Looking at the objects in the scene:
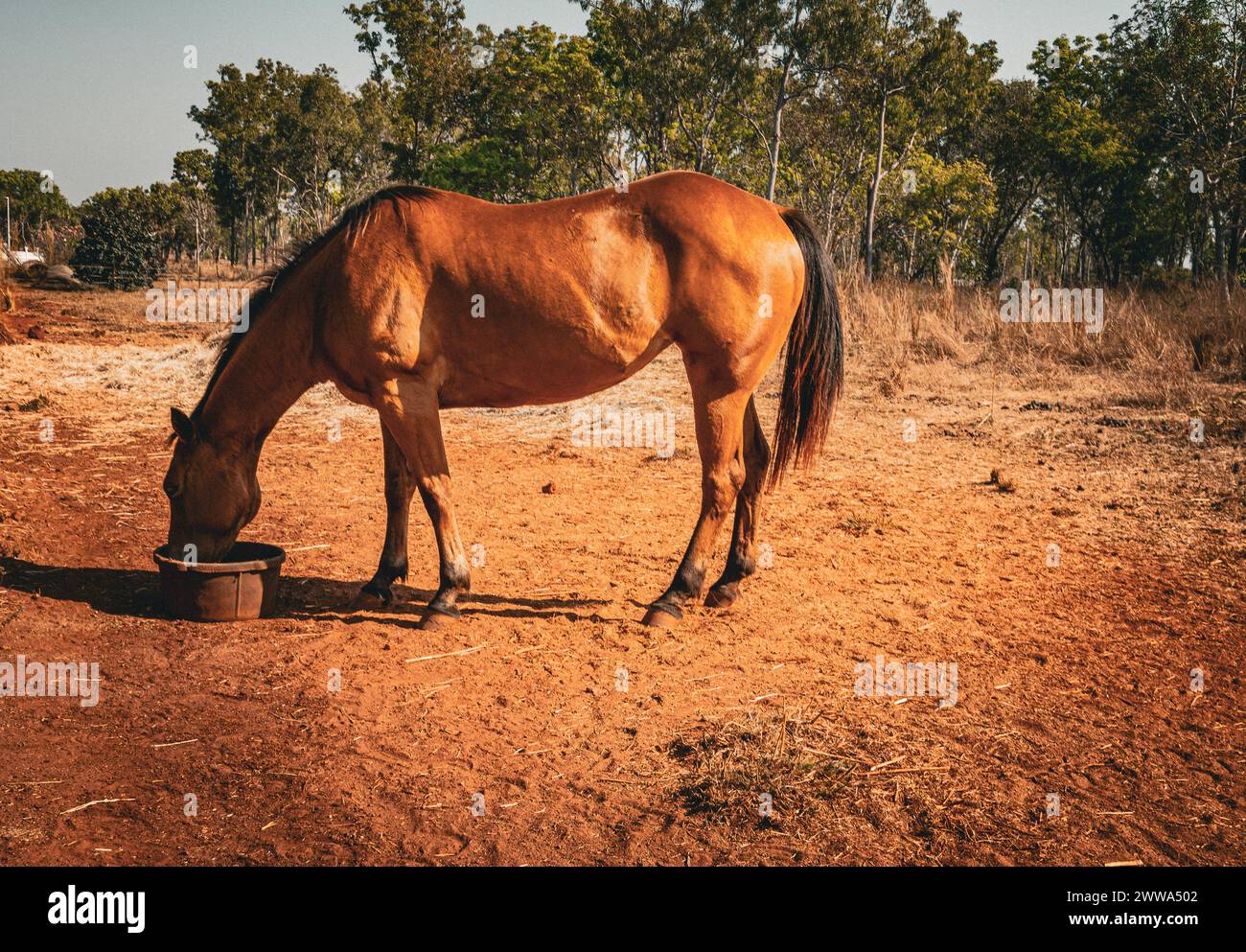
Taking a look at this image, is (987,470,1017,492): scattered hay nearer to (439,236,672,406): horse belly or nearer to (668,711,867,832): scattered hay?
(439,236,672,406): horse belly

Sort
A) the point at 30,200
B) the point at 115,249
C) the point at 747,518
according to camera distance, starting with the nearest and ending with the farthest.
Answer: the point at 747,518
the point at 115,249
the point at 30,200

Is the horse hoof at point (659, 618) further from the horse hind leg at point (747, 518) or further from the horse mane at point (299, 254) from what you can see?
the horse mane at point (299, 254)

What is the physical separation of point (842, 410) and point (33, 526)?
867cm

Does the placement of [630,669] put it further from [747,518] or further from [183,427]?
[183,427]

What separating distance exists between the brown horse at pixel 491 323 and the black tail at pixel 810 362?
0.24 m

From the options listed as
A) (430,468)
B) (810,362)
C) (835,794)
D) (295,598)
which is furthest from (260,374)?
(835,794)

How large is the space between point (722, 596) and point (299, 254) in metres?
3.26

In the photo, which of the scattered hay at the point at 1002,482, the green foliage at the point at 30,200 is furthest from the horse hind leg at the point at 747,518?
the green foliage at the point at 30,200

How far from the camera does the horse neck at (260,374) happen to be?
512 cm

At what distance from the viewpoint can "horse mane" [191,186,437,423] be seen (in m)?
5.06

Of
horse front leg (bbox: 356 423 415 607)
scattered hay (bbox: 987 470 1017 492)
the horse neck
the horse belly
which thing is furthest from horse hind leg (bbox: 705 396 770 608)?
scattered hay (bbox: 987 470 1017 492)

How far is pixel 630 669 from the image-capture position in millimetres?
4523

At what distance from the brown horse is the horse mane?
0.02m

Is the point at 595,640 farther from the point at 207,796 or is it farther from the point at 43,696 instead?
the point at 43,696
